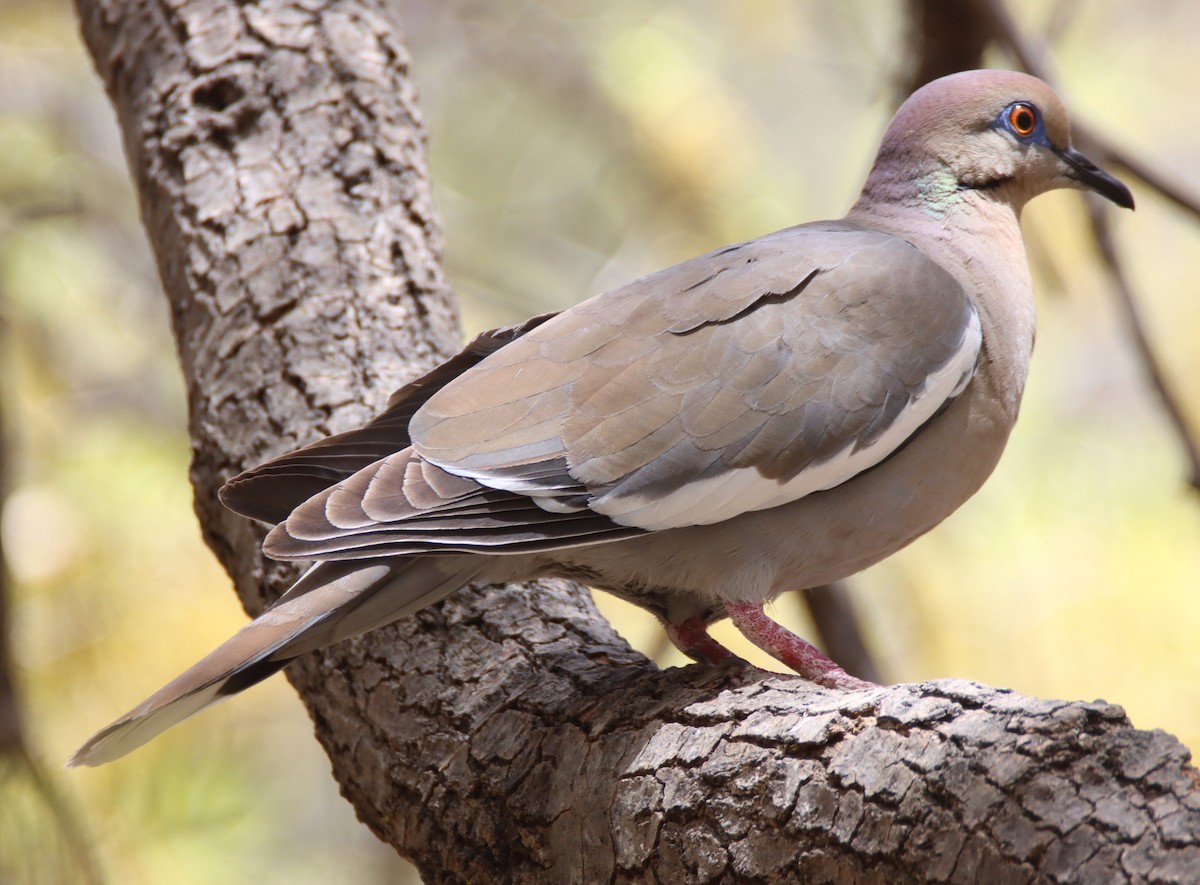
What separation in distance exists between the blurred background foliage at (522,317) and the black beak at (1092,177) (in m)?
0.68

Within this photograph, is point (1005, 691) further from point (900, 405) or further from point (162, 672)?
point (162, 672)

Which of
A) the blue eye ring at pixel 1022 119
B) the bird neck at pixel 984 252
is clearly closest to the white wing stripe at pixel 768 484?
the bird neck at pixel 984 252

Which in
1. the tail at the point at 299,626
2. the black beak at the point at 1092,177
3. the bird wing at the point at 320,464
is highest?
the bird wing at the point at 320,464

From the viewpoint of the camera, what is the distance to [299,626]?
198cm

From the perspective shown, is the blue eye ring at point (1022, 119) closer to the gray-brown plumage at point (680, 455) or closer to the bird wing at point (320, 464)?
the gray-brown plumage at point (680, 455)

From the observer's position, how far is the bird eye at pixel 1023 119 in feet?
8.64

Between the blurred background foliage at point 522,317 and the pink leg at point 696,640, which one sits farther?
the blurred background foliage at point 522,317

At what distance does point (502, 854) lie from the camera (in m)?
2.02

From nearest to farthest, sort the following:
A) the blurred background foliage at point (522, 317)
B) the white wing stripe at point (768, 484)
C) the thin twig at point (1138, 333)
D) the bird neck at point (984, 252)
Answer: the white wing stripe at point (768, 484)
the bird neck at point (984, 252)
the thin twig at point (1138, 333)
the blurred background foliage at point (522, 317)

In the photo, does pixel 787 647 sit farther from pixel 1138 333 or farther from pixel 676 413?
pixel 1138 333

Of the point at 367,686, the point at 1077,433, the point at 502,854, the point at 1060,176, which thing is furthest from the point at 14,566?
the point at 1077,433

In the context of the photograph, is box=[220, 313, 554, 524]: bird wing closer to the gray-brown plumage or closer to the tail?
the gray-brown plumage

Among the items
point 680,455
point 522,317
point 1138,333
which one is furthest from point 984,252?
point 522,317

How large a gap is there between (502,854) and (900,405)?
1026mm
